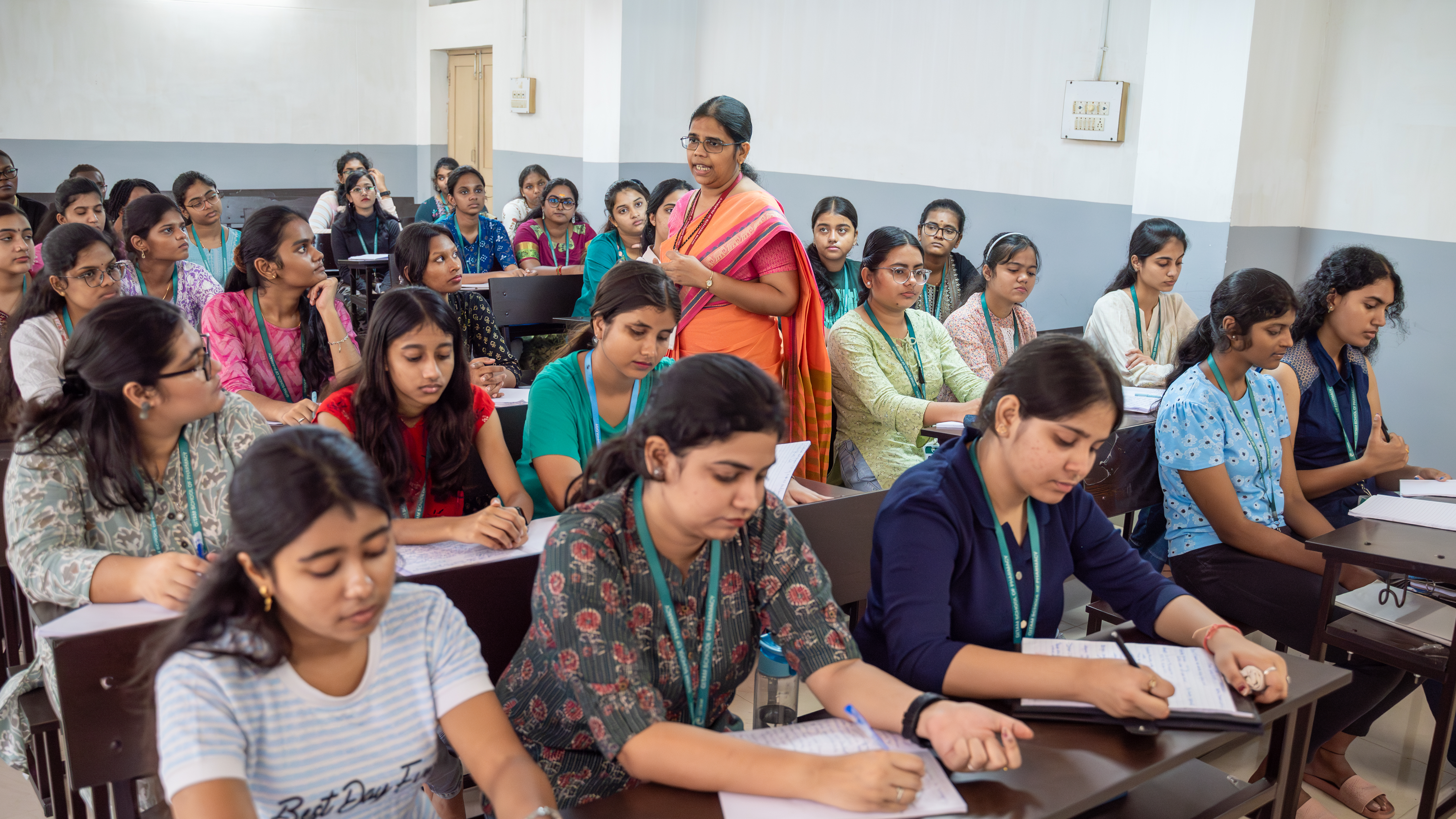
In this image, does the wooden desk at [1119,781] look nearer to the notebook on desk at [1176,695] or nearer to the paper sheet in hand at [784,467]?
the notebook on desk at [1176,695]

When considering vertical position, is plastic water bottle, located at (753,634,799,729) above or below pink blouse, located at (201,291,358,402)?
below

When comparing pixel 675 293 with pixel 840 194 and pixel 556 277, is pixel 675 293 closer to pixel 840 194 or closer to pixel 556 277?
pixel 556 277

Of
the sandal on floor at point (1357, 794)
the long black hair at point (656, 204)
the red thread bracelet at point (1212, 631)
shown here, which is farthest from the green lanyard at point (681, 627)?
the long black hair at point (656, 204)

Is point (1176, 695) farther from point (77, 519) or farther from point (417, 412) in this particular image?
point (77, 519)

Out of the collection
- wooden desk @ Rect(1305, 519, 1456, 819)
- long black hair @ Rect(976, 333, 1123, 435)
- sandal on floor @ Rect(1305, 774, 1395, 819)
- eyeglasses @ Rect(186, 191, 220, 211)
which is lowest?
sandal on floor @ Rect(1305, 774, 1395, 819)

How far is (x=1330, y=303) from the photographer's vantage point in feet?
9.44

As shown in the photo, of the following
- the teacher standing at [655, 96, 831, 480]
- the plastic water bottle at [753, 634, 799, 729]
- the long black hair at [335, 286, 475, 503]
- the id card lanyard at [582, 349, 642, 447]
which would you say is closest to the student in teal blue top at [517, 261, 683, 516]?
the id card lanyard at [582, 349, 642, 447]

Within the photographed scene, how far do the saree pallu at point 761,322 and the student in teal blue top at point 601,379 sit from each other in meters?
0.66

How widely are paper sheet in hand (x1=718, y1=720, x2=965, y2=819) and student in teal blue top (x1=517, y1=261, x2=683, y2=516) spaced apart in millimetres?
951

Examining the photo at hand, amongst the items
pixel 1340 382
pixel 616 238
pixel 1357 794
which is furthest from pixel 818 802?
pixel 616 238

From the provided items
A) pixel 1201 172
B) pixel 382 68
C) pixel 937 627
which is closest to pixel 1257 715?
pixel 937 627

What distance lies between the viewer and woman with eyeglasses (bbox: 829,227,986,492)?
299 centimetres

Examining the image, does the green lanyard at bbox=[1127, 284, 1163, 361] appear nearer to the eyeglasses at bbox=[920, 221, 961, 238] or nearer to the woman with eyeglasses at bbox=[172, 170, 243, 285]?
the eyeglasses at bbox=[920, 221, 961, 238]

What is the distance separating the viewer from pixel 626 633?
126 cm
